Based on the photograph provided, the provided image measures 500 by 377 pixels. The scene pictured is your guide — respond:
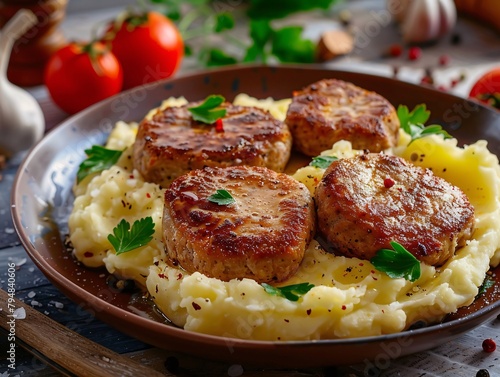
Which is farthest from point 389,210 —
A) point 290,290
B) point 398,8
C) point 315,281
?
point 398,8

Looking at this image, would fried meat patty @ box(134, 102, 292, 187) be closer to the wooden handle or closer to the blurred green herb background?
the wooden handle

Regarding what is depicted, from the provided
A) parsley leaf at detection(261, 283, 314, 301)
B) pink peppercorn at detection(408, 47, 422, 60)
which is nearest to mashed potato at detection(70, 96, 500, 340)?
parsley leaf at detection(261, 283, 314, 301)

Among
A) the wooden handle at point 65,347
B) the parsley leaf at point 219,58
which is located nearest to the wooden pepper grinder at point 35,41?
the parsley leaf at point 219,58

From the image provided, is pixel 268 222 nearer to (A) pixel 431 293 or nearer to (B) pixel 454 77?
(A) pixel 431 293

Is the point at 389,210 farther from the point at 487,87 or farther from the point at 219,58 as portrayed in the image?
the point at 219,58

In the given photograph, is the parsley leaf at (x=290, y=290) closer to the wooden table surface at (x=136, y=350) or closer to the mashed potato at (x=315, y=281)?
the mashed potato at (x=315, y=281)

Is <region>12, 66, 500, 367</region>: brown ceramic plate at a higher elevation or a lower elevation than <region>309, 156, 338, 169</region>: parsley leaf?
lower
